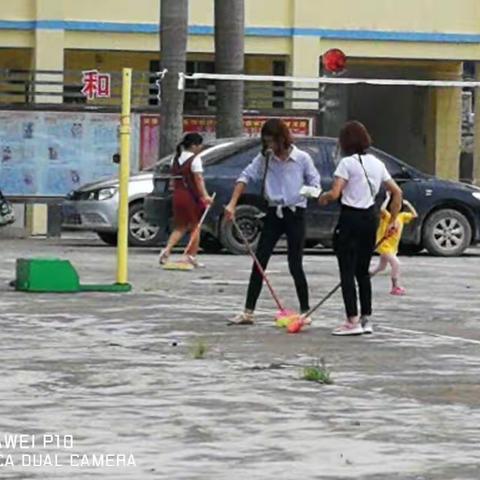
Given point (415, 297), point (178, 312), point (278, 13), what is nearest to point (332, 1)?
point (278, 13)

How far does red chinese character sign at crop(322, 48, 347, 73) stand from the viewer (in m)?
31.2

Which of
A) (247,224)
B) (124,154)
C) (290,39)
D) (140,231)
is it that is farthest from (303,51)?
(124,154)

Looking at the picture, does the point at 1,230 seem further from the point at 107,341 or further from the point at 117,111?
the point at 107,341

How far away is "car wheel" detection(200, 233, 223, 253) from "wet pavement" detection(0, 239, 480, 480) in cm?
667

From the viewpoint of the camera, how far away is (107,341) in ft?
43.6

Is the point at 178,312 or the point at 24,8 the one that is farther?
the point at 24,8

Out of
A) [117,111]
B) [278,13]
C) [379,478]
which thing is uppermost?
[278,13]

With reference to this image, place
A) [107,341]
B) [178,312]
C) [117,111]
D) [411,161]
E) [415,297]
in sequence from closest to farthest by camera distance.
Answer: [107,341]
[178,312]
[415,297]
[117,111]
[411,161]

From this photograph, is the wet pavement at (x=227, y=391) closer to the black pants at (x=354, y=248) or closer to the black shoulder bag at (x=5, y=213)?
the black pants at (x=354, y=248)

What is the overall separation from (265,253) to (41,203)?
565 inches

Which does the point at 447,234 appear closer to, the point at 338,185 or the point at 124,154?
the point at 124,154

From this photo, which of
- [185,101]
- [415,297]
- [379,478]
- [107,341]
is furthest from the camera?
[185,101]

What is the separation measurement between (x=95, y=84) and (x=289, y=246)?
15190mm

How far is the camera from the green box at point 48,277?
17297mm
